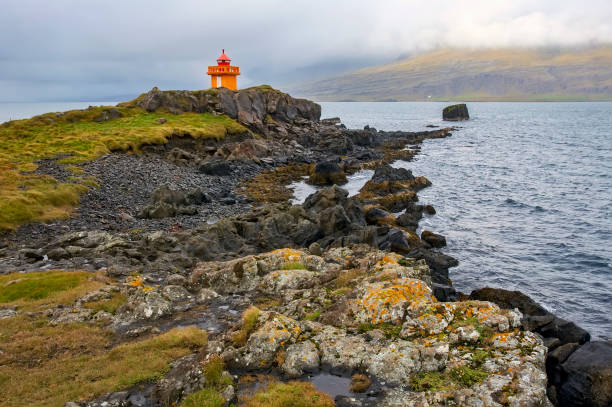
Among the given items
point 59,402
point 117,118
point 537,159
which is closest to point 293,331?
point 59,402

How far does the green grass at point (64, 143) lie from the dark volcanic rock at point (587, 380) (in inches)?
1355

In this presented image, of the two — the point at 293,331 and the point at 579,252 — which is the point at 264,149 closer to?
the point at 579,252

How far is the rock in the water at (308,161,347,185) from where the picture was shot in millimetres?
59344

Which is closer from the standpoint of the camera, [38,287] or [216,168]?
[38,287]

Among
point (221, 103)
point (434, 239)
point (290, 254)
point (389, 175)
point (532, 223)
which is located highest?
point (221, 103)

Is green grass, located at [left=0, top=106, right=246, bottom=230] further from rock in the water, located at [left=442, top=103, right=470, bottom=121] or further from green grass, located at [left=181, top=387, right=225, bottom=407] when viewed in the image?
rock in the water, located at [left=442, top=103, right=470, bottom=121]

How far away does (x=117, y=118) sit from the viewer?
78938 millimetres

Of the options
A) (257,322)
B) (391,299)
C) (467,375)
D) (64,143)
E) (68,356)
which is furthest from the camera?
(64,143)

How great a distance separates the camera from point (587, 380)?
11414mm

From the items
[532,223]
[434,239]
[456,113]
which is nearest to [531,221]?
[532,223]

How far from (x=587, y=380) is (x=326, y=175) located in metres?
49.4

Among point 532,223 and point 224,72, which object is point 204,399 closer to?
point 532,223

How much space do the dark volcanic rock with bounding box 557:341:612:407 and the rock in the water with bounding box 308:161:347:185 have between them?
47957 mm

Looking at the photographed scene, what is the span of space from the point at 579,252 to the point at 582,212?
594 inches
